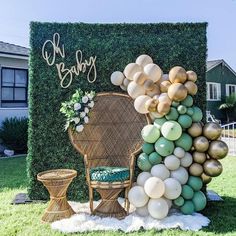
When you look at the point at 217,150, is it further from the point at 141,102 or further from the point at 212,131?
the point at 141,102

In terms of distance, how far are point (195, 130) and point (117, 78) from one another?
148 cm

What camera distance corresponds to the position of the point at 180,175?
468cm

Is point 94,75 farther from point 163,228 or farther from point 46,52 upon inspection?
point 163,228

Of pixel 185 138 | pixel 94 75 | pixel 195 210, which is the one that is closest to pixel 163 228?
pixel 195 210

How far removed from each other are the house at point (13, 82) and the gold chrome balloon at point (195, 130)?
29.5ft

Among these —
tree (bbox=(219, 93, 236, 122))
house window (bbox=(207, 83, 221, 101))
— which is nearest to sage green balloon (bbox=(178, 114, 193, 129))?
tree (bbox=(219, 93, 236, 122))

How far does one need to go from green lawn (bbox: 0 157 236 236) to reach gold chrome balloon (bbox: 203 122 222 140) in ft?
3.69

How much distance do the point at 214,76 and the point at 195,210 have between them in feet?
61.8

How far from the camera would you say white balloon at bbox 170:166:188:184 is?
15.3ft

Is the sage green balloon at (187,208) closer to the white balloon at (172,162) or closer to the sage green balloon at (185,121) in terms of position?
the white balloon at (172,162)

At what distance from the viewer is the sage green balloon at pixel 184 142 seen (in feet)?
15.5

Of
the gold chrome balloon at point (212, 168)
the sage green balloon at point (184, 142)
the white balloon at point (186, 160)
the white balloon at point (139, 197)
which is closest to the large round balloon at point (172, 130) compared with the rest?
the sage green balloon at point (184, 142)

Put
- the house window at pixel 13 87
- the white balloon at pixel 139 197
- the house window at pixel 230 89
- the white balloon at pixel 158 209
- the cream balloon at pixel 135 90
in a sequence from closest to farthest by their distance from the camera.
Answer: the white balloon at pixel 158 209 < the white balloon at pixel 139 197 < the cream balloon at pixel 135 90 < the house window at pixel 13 87 < the house window at pixel 230 89

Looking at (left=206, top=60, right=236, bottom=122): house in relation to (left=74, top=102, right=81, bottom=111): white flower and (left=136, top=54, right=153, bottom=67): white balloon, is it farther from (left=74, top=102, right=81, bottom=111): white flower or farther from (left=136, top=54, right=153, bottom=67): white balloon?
(left=74, top=102, right=81, bottom=111): white flower
